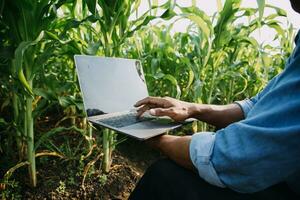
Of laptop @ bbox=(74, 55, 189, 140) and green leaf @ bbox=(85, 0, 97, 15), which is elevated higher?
green leaf @ bbox=(85, 0, 97, 15)

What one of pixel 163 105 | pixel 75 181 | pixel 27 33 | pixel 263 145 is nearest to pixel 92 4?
pixel 27 33

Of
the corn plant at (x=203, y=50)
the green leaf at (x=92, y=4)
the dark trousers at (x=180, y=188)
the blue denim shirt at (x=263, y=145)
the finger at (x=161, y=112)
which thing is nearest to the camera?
the blue denim shirt at (x=263, y=145)

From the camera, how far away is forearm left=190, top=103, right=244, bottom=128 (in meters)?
0.95

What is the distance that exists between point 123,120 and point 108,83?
178 millimetres

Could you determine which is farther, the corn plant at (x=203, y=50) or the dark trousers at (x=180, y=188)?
the corn plant at (x=203, y=50)

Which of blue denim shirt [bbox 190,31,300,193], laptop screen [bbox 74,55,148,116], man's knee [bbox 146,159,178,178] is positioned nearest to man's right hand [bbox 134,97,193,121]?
laptop screen [bbox 74,55,148,116]

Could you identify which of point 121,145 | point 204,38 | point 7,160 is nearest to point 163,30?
point 204,38

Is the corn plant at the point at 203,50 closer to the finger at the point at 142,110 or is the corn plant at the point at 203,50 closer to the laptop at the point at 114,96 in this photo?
the laptop at the point at 114,96

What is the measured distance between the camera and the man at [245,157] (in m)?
0.49

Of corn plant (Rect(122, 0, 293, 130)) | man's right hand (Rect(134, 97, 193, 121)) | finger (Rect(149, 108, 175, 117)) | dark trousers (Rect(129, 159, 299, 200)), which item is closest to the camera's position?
dark trousers (Rect(129, 159, 299, 200))

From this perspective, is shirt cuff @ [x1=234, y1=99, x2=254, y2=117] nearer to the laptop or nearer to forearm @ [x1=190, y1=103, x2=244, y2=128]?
forearm @ [x1=190, y1=103, x2=244, y2=128]

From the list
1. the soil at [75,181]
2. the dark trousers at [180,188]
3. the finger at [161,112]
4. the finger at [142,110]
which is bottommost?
the soil at [75,181]

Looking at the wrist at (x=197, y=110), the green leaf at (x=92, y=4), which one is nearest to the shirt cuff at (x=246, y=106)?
the wrist at (x=197, y=110)

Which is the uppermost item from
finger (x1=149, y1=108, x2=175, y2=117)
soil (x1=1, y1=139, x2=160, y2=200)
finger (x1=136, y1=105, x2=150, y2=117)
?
finger (x1=149, y1=108, x2=175, y2=117)
